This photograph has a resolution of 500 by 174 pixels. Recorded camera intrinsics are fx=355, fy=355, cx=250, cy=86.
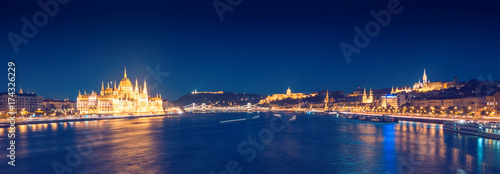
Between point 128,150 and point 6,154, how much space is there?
22.7 ft

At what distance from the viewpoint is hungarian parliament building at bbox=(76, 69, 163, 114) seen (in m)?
83.6

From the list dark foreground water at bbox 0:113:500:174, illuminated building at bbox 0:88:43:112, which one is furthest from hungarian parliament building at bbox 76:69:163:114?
dark foreground water at bbox 0:113:500:174

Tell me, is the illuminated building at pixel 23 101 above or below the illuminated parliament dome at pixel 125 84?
below

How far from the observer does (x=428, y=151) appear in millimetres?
21156

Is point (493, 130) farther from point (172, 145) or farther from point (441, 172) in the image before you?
point (172, 145)

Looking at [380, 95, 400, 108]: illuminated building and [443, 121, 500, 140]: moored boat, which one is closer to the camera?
[443, 121, 500, 140]: moored boat

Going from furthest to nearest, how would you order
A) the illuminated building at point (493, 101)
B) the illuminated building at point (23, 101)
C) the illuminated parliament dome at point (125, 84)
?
the illuminated parliament dome at point (125, 84) < the illuminated building at point (23, 101) < the illuminated building at point (493, 101)

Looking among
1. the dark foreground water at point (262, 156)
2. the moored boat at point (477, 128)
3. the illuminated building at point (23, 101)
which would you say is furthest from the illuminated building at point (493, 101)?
the illuminated building at point (23, 101)

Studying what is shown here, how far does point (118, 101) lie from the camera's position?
8600 centimetres

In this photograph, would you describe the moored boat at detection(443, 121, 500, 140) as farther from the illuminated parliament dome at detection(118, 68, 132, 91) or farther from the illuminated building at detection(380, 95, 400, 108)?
the illuminated parliament dome at detection(118, 68, 132, 91)

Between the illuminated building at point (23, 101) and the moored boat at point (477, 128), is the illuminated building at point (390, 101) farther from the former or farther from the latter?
the illuminated building at point (23, 101)

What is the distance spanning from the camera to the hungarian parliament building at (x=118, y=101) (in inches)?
3290

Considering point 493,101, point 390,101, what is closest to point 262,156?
point 493,101

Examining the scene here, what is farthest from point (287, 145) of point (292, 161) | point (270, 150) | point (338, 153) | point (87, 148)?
point (87, 148)
